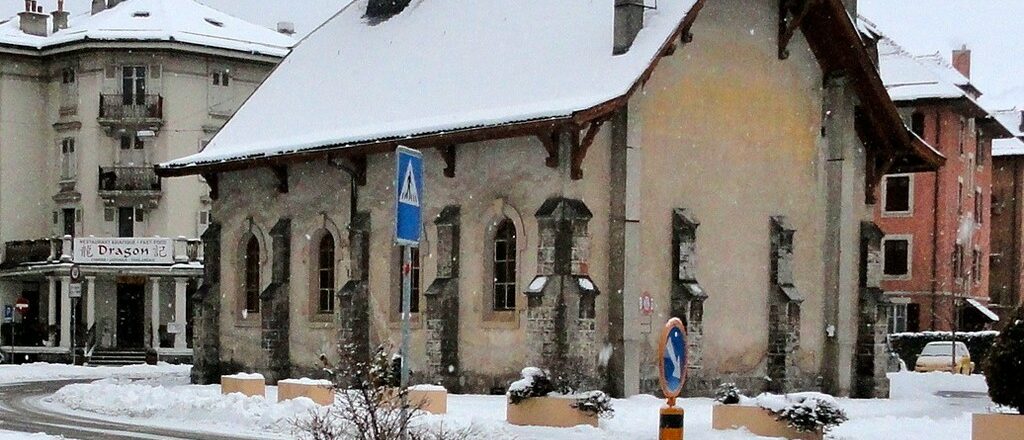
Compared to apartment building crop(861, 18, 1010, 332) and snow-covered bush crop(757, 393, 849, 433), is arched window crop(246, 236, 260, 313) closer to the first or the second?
snow-covered bush crop(757, 393, 849, 433)

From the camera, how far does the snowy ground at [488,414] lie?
1870cm

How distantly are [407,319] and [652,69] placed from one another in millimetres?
14907

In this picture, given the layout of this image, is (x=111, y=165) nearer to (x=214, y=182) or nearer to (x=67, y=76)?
(x=67, y=76)

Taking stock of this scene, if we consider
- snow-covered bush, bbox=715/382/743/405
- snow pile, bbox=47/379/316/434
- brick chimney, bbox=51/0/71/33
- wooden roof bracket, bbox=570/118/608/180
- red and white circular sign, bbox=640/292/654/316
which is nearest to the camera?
snow-covered bush, bbox=715/382/743/405

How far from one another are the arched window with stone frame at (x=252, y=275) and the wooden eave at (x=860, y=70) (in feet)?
44.6

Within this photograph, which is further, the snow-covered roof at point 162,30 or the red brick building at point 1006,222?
the red brick building at point 1006,222

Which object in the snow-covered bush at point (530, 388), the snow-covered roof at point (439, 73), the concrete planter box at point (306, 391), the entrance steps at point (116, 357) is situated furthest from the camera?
the entrance steps at point (116, 357)

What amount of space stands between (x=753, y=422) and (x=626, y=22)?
9.30m

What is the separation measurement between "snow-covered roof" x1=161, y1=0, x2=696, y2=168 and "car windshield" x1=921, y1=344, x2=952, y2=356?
22747 millimetres

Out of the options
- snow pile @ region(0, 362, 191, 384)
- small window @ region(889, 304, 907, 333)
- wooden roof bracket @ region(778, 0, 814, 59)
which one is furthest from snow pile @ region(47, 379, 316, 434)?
small window @ region(889, 304, 907, 333)

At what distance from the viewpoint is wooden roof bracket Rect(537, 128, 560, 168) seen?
80.0 ft

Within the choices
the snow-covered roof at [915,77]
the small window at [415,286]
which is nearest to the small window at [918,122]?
the snow-covered roof at [915,77]

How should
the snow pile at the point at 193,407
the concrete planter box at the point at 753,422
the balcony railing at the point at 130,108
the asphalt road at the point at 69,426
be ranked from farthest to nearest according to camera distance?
the balcony railing at the point at 130,108
the snow pile at the point at 193,407
the asphalt road at the point at 69,426
the concrete planter box at the point at 753,422

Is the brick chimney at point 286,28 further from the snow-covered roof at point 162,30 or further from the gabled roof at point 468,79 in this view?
the gabled roof at point 468,79
